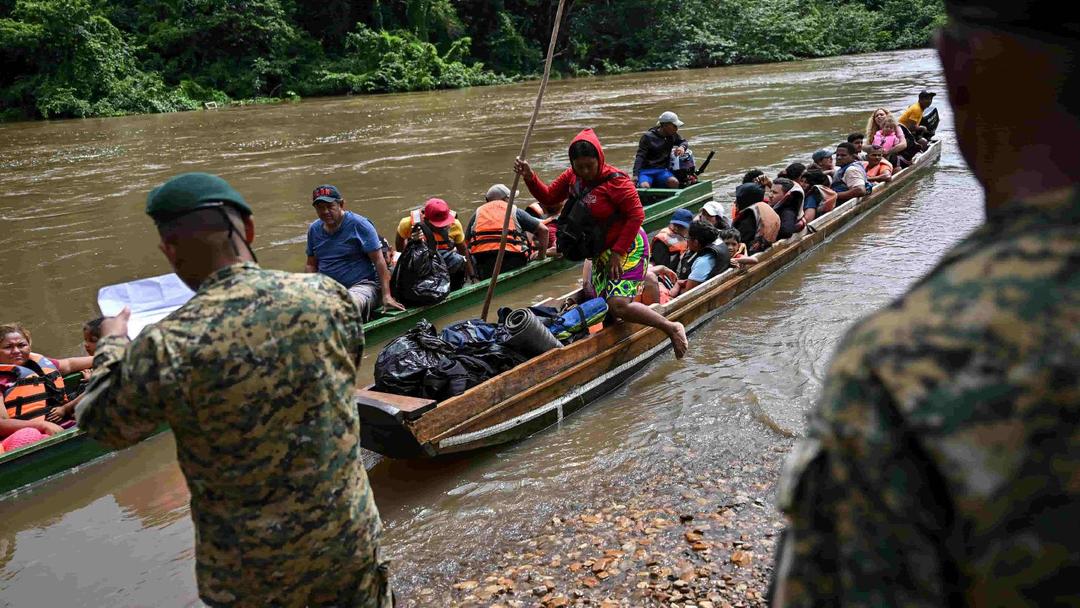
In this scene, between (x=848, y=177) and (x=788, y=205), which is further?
(x=848, y=177)

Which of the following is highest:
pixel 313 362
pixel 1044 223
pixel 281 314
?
pixel 1044 223

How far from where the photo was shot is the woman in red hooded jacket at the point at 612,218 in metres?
5.62

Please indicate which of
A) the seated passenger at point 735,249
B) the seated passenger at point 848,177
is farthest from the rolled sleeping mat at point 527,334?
the seated passenger at point 848,177

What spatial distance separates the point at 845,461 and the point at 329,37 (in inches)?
1737

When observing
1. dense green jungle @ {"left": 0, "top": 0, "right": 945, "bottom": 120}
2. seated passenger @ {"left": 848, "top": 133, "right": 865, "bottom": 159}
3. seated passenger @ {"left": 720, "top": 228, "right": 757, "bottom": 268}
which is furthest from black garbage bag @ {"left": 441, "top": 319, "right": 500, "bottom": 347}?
dense green jungle @ {"left": 0, "top": 0, "right": 945, "bottom": 120}

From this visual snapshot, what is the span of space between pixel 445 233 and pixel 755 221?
3.31 metres

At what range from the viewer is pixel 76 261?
479 inches

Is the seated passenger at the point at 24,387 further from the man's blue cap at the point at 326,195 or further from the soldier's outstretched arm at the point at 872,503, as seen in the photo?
the soldier's outstretched arm at the point at 872,503

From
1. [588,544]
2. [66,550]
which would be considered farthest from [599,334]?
[66,550]

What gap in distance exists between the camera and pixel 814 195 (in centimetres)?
1005

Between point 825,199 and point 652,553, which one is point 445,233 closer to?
point 652,553

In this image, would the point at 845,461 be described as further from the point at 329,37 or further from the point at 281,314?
the point at 329,37

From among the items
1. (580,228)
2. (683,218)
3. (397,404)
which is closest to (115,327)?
(397,404)

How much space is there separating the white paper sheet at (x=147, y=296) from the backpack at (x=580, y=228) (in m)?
2.62
